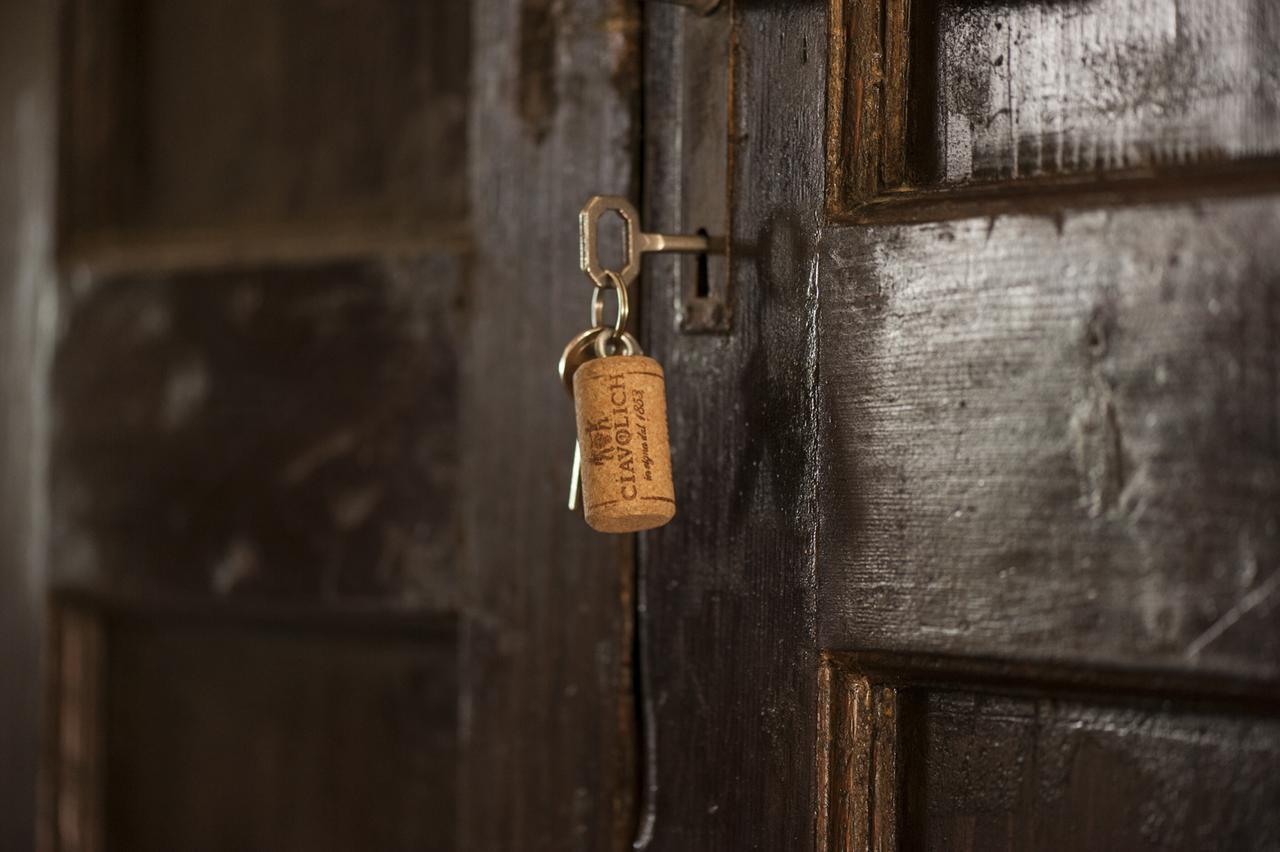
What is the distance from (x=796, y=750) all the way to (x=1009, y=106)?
30cm

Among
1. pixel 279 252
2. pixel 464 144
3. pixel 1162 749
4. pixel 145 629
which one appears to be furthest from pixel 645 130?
pixel 145 629

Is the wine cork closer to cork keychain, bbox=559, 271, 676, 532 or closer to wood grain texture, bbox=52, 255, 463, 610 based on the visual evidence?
cork keychain, bbox=559, 271, 676, 532

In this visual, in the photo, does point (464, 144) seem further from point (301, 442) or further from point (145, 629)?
point (145, 629)

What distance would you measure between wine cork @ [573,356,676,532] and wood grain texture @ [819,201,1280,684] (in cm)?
8

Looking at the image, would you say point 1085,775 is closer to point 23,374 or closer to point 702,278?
point 702,278

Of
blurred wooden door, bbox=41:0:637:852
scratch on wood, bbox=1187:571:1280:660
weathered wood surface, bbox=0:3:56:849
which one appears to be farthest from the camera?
weathered wood surface, bbox=0:3:56:849

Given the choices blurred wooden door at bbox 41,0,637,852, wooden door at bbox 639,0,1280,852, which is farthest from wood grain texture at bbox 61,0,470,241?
wooden door at bbox 639,0,1280,852

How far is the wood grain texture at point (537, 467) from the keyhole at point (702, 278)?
0.06m

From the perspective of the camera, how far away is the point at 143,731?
898 millimetres

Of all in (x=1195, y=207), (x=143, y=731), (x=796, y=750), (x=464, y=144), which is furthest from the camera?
(x=143, y=731)

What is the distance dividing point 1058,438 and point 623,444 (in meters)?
0.18

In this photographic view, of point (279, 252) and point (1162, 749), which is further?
point (279, 252)

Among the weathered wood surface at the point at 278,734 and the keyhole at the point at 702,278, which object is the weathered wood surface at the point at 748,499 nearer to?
the keyhole at the point at 702,278

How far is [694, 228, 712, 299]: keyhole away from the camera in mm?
644
